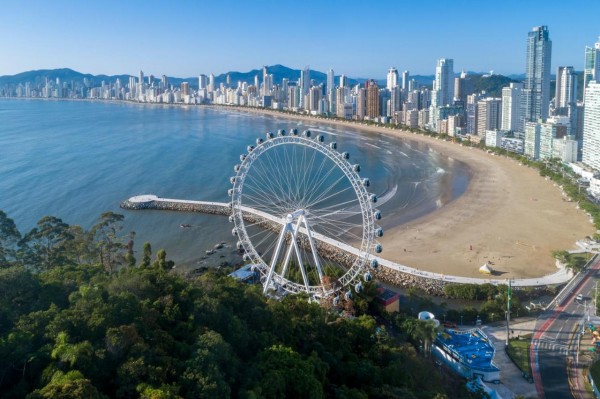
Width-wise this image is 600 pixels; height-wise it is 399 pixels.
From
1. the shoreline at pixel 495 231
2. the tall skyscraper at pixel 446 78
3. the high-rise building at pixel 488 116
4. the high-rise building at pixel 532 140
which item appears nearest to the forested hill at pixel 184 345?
the shoreline at pixel 495 231

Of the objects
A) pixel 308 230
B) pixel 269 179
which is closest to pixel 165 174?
pixel 269 179

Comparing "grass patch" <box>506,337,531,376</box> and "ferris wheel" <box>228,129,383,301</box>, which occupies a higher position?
"ferris wheel" <box>228,129,383,301</box>

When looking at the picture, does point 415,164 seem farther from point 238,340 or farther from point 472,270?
point 238,340

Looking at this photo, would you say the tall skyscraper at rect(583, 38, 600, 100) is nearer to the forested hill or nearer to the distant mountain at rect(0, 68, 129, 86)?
the forested hill

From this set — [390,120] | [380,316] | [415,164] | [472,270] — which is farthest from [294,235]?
[390,120]

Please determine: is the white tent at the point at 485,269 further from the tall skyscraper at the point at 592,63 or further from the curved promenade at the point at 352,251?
the tall skyscraper at the point at 592,63

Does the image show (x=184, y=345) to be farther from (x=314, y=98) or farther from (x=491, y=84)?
(x=491, y=84)

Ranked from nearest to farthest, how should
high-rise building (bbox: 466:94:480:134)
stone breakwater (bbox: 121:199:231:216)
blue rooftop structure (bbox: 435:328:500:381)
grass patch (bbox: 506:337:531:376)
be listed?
blue rooftop structure (bbox: 435:328:500:381), grass patch (bbox: 506:337:531:376), stone breakwater (bbox: 121:199:231:216), high-rise building (bbox: 466:94:480:134)

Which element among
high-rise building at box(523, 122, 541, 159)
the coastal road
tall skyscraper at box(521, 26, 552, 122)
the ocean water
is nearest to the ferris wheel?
the ocean water
